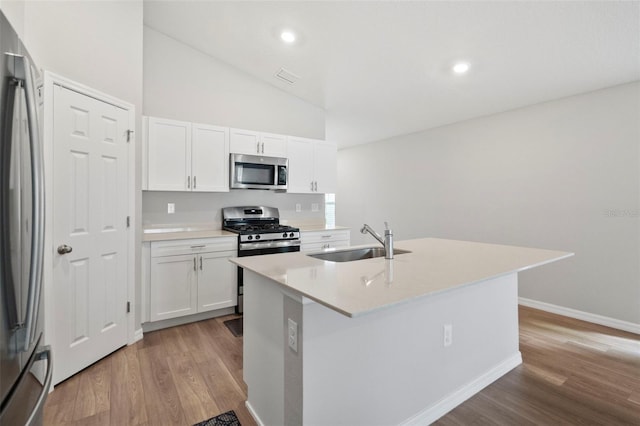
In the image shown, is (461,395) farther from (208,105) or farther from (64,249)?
(208,105)

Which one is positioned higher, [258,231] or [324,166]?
[324,166]

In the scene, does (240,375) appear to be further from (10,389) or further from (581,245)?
(581,245)

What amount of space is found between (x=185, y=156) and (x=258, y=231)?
1.13 m

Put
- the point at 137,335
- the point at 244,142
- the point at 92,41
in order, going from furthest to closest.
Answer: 1. the point at 244,142
2. the point at 137,335
3. the point at 92,41

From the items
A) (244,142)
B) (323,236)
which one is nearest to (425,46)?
(244,142)

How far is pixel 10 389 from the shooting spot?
0.87 meters

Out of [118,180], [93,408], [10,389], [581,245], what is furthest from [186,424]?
[581,245]

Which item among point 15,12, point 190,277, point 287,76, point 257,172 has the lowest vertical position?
point 190,277

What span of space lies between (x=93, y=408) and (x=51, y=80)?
2.11 metres

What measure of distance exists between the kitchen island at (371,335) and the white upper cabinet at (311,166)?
2.27 m

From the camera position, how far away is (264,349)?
1.67 meters

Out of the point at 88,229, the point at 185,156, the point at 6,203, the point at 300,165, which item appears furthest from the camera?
the point at 300,165

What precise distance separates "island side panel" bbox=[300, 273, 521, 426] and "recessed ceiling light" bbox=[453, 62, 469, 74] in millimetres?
2098

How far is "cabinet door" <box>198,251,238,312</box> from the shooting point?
3.19 m
